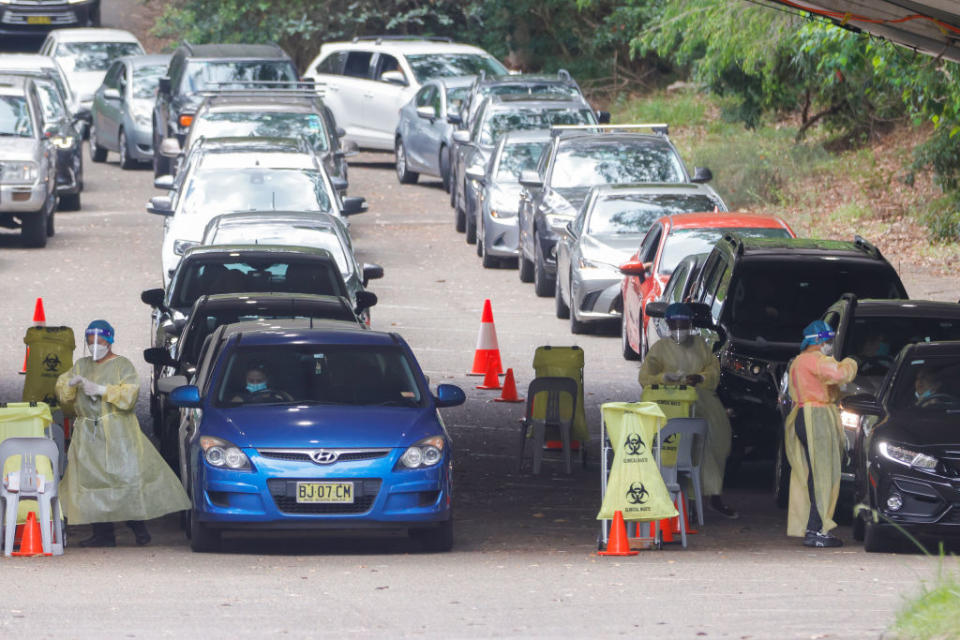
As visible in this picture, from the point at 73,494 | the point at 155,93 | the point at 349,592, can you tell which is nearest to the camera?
the point at 349,592

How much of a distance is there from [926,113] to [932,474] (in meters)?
12.8

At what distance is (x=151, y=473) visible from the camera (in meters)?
12.9

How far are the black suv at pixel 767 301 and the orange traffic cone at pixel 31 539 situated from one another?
18.3ft

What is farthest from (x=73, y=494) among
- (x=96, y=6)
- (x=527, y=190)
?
(x=96, y=6)

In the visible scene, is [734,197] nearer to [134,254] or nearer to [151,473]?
[134,254]

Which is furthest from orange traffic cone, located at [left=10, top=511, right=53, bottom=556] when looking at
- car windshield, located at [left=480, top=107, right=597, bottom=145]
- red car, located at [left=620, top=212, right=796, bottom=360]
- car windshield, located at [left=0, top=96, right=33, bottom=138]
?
car windshield, located at [left=480, top=107, right=597, bottom=145]

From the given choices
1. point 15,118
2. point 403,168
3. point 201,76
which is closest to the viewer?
point 15,118

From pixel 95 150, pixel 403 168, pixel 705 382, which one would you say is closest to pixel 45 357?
pixel 705 382

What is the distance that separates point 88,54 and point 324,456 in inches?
1199

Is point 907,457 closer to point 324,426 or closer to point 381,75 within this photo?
point 324,426

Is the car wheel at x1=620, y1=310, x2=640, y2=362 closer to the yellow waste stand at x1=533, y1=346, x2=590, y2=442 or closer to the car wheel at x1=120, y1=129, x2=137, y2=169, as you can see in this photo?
the yellow waste stand at x1=533, y1=346, x2=590, y2=442

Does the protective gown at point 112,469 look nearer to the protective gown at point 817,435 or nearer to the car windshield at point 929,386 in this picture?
the protective gown at point 817,435

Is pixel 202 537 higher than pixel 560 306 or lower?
higher

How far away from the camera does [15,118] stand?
27.8 metres
